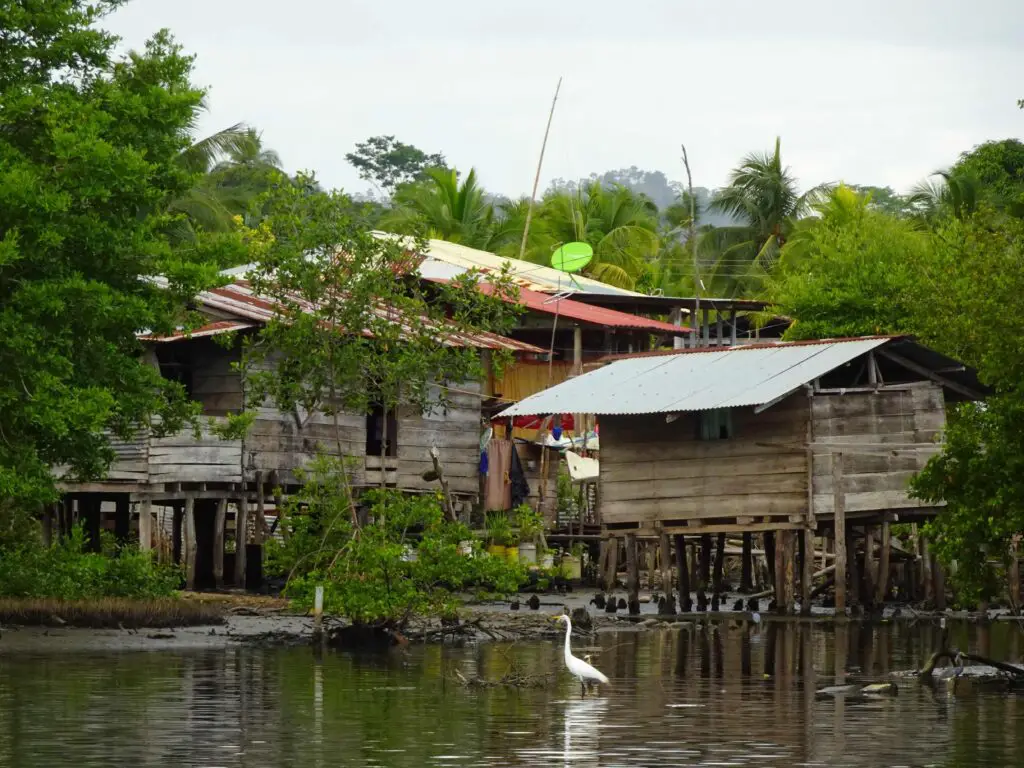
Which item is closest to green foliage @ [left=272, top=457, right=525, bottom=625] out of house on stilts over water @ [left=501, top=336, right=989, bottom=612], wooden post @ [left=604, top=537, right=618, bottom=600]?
house on stilts over water @ [left=501, top=336, right=989, bottom=612]

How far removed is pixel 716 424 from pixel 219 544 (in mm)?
9162

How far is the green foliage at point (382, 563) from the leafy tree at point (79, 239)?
2.98 metres

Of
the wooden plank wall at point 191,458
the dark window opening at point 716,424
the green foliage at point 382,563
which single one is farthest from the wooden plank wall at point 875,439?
the wooden plank wall at point 191,458

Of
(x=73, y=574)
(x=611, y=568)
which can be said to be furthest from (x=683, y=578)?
(x=73, y=574)

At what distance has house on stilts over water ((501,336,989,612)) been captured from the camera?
3069 centimetres

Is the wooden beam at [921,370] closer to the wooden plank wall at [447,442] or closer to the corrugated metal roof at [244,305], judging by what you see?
the corrugated metal roof at [244,305]

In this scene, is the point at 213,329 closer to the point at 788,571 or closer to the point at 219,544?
the point at 219,544

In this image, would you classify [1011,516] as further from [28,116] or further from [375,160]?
[375,160]

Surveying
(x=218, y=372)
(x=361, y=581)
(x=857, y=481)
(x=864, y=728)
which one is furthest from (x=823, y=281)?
(x=864, y=728)

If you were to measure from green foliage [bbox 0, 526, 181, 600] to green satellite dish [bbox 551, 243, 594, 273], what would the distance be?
65.9 ft

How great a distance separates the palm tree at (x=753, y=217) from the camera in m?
58.4

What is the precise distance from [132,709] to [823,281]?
2911cm

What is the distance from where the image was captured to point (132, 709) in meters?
16.6

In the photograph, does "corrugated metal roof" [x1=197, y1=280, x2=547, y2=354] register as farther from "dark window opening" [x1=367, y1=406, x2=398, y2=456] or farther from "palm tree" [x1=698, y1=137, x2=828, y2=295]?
"palm tree" [x1=698, y1=137, x2=828, y2=295]
